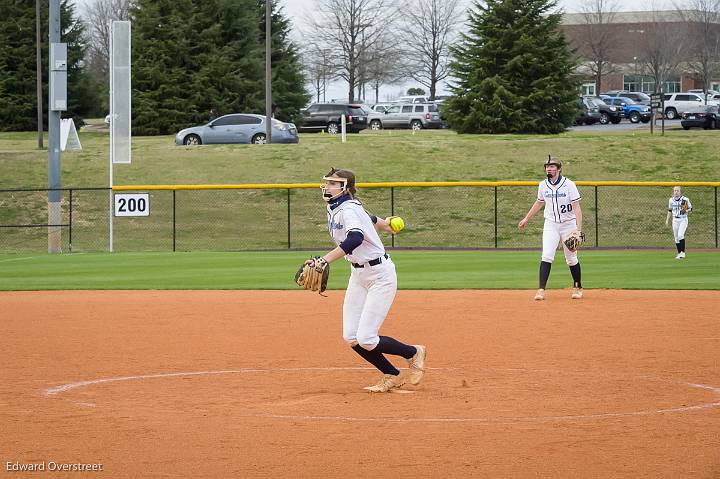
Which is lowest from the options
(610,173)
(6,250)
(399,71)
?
A: (6,250)

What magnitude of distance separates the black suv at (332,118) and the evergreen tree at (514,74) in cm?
A: 899

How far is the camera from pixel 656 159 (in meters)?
40.3

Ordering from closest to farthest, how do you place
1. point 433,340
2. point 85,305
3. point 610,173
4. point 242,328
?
point 433,340, point 242,328, point 85,305, point 610,173

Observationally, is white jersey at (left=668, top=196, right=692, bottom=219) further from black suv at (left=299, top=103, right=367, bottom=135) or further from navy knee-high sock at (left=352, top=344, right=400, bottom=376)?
black suv at (left=299, top=103, right=367, bottom=135)

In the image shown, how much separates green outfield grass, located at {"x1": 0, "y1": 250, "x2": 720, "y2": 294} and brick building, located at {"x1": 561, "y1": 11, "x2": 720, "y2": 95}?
169 ft

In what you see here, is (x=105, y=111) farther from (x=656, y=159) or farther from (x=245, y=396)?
(x=245, y=396)

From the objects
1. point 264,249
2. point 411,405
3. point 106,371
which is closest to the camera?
point 411,405

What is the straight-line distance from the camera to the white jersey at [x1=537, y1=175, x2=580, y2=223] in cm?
1593

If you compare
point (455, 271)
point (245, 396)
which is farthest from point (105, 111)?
point (245, 396)

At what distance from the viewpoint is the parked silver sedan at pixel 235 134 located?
4550 centimetres

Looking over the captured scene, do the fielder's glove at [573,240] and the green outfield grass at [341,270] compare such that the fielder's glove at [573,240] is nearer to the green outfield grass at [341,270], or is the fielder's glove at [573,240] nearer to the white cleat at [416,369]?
the green outfield grass at [341,270]

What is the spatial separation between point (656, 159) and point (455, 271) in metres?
20.1

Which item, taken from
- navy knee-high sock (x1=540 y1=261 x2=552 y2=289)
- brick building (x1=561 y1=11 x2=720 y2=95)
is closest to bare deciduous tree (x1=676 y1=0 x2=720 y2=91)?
brick building (x1=561 y1=11 x2=720 y2=95)

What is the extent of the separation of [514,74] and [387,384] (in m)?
40.4
